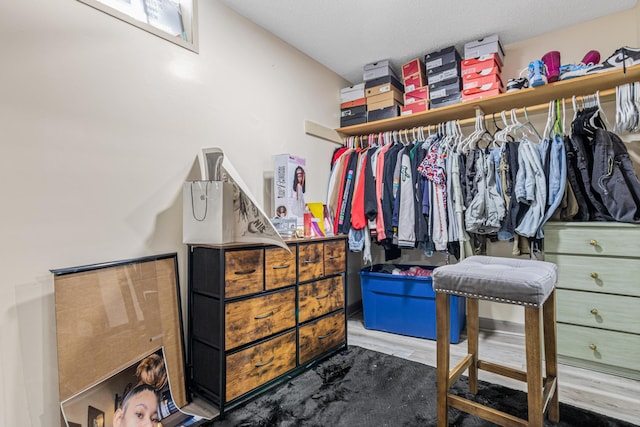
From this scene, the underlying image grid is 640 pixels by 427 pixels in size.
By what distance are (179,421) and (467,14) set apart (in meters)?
2.93

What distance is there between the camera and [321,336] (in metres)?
2.04

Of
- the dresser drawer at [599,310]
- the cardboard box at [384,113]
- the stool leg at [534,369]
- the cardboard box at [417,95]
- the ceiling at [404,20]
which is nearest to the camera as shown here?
the stool leg at [534,369]

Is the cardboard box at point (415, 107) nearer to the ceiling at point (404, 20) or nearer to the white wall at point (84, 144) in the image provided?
the ceiling at point (404, 20)

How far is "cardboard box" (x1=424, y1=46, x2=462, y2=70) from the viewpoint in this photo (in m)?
2.52

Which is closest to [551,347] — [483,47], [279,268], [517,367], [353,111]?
[517,367]

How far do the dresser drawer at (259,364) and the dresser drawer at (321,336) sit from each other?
0.31ft

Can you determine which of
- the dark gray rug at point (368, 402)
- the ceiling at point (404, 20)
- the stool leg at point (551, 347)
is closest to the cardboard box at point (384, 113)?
the ceiling at point (404, 20)

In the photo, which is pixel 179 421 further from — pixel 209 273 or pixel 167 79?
pixel 167 79

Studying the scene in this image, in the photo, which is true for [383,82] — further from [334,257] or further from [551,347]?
[551,347]

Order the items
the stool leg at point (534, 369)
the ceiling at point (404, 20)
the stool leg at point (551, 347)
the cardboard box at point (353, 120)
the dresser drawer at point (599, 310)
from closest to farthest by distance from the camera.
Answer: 1. the stool leg at point (534, 369)
2. the stool leg at point (551, 347)
3. the dresser drawer at point (599, 310)
4. the ceiling at point (404, 20)
5. the cardboard box at point (353, 120)

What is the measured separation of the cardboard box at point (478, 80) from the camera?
2365mm

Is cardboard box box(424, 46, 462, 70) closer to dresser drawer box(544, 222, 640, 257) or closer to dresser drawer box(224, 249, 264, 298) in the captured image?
dresser drawer box(544, 222, 640, 257)

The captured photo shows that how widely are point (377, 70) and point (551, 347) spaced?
2.41 m

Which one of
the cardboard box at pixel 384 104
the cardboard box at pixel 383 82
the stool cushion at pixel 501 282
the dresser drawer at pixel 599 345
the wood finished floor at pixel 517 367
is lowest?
the wood finished floor at pixel 517 367
